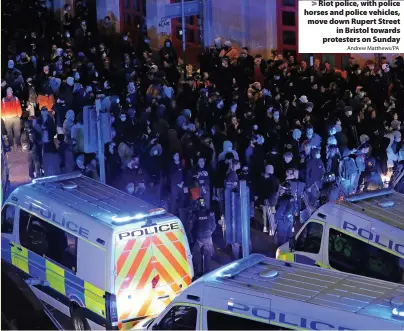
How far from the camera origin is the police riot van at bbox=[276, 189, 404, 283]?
12078 millimetres

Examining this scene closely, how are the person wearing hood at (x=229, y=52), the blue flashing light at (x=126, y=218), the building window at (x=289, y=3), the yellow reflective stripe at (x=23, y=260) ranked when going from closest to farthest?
the blue flashing light at (x=126, y=218), the yellow reflective stripe at (x=23, y=260), the person wearing hood at (x=229, y=52), the building window at (x=289, y=3)

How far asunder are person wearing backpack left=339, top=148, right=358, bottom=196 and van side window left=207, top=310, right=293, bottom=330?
21.1 ft

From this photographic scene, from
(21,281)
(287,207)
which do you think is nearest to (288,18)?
(287,207)

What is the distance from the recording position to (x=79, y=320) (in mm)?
12305

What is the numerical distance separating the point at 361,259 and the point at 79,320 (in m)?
3.58

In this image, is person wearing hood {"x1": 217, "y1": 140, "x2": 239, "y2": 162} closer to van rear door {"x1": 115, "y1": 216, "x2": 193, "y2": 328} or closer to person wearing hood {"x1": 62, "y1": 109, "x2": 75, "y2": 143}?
person wearing hood {"x1": 62, "y1": 109, "x2": 75, "y2": 143}

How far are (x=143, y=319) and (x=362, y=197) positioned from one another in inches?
133

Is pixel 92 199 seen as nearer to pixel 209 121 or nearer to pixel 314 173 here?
pixel 314 173

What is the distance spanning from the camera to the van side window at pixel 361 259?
12.0 metres

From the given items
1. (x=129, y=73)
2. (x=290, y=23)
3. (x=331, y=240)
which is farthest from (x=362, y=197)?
(x=290, y=23)

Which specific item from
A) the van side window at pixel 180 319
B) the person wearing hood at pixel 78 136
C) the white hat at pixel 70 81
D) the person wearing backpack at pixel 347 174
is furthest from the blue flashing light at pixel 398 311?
the white hat at pixel 70 81

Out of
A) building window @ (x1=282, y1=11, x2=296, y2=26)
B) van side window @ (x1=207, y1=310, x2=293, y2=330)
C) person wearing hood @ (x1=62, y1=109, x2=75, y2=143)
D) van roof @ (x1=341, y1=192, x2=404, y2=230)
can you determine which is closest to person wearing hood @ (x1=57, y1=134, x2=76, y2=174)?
person wearing hood @ (x1=62, y1=109, x2=75, y2=143)

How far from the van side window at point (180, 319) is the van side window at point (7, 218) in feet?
11.7

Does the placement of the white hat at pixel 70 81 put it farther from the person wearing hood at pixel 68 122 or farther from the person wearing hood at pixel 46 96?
the person wearing hood at pixel 68 122
